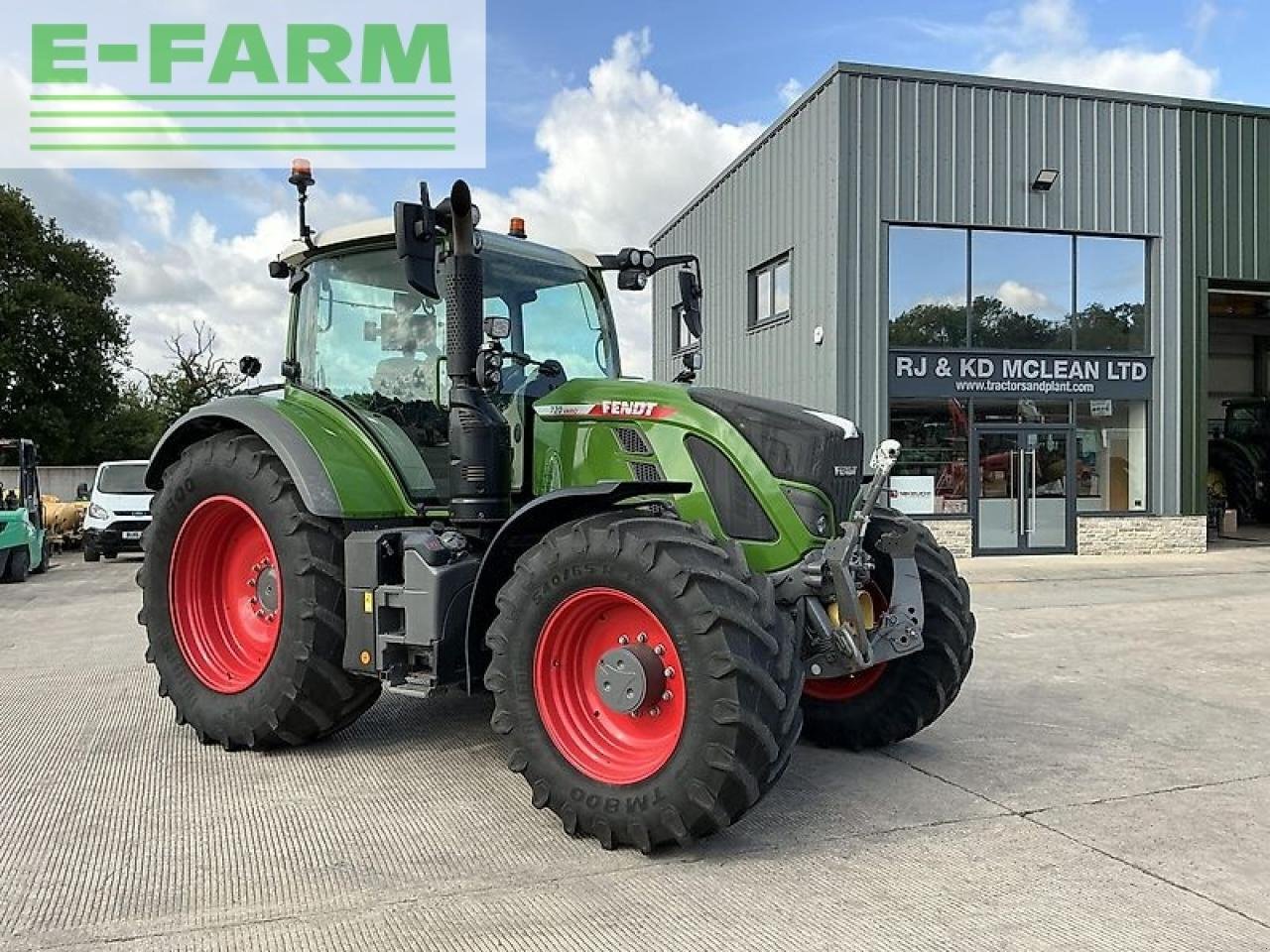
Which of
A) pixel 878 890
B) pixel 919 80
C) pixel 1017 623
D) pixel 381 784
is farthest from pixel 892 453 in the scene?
pixel 919 80

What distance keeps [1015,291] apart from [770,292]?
3701 millimetres

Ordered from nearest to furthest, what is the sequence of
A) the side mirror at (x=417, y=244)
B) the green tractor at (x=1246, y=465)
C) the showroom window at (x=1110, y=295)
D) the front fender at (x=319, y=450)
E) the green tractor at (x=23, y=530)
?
1. the side mirror at (x=417, y=244)
2. the front fender at (x=319, y=450)
3. the green tractor at (x=23, y=530)
4. the showroom window at (x=1110, y=295)
5. the green tractor at (x=1246, y=465)

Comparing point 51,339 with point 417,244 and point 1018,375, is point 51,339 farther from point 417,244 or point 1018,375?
point 417,244

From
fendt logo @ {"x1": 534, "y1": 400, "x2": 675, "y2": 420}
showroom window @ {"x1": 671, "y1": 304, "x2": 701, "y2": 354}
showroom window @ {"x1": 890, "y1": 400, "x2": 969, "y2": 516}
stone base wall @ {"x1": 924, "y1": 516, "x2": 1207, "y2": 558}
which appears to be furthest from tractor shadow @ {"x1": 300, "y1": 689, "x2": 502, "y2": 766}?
stone base wall @ {"x1": 924, "y1": 516, "x2": 1207, "y2": 558}

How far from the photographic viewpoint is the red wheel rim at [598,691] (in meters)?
3.80

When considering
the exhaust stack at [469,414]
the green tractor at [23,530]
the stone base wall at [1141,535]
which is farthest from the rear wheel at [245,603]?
the stone base wall at [1141,535]

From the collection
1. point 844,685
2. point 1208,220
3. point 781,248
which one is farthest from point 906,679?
point 1208,220

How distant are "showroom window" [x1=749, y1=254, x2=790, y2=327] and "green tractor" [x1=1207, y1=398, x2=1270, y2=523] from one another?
10.4m

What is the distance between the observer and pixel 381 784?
454 cm

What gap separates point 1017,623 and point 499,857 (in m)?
6.83

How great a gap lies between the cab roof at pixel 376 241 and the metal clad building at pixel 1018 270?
9.52 m

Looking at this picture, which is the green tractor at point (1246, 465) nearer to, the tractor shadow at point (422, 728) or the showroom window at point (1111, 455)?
the showroom window at point (1111, 455)

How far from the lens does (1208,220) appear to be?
52.7 feet

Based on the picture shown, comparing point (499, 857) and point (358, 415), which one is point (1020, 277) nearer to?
point (358, 415)
